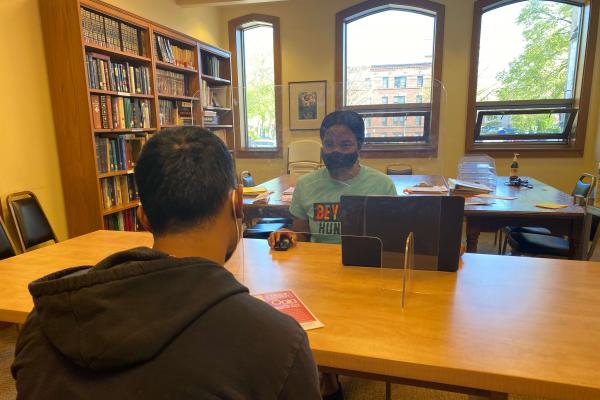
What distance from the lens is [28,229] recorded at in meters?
2.65

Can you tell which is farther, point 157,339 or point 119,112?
point 119,112

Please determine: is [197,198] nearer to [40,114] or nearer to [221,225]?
[221,225]

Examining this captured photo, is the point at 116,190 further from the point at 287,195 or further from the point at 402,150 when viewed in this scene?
the point at 402,150

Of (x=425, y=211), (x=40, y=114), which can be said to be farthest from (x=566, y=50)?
(x=40, y=114)

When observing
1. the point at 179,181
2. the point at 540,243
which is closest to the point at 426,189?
the point at 540,243

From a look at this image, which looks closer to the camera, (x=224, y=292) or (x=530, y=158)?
(x=224, y=292)

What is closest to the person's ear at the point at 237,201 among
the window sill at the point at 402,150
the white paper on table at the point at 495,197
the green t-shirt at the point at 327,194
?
the green t-shirt at the point at 327,194

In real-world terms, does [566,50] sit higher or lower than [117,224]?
higher

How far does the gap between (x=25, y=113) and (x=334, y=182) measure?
2.39 meters

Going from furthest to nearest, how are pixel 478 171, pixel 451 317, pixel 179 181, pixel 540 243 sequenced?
pixel 478 171 < pixel 540 243 < pixel 451 317 < pixel 179 181

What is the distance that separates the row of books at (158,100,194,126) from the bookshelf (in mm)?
17

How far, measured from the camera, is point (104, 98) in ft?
10.1

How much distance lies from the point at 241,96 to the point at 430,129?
1.57 meters

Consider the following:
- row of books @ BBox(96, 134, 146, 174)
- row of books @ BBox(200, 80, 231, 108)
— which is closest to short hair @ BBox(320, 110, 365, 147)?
row of books @ BBox(96, 134, 146, 174)
